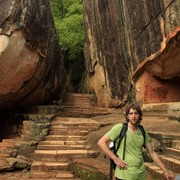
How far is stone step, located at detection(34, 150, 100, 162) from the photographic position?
21.4 ft

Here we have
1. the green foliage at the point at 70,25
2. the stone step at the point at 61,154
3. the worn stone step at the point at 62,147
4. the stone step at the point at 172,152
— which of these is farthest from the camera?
the green foliage at the point at 70,25

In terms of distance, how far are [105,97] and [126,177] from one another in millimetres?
10207

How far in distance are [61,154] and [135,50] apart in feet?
17.0

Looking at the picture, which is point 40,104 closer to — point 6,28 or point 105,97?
Result: point 105,97

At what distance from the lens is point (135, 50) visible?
974 cm

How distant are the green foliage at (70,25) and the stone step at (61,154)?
1402cm

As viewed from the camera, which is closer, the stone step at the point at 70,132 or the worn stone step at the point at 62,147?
the worn stone step at the point at 62,147

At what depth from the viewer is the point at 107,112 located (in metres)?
11.6

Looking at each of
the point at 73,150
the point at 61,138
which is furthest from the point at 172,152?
the point at 61,138

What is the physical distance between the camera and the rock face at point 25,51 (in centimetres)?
747

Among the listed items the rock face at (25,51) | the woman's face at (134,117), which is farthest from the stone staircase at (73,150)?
the woman's face at (134,117)

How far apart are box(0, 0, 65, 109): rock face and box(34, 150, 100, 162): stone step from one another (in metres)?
2.95

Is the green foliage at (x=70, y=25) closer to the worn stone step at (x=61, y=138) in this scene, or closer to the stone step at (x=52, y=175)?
the worn stone step at (x=61, y=138)

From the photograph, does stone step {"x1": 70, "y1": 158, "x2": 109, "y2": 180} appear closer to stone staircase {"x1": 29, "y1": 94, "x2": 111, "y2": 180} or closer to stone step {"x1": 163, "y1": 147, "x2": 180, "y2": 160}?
stone staircase {"x1": 29, "y1": 94, "x2": 111, "y2": 180}
